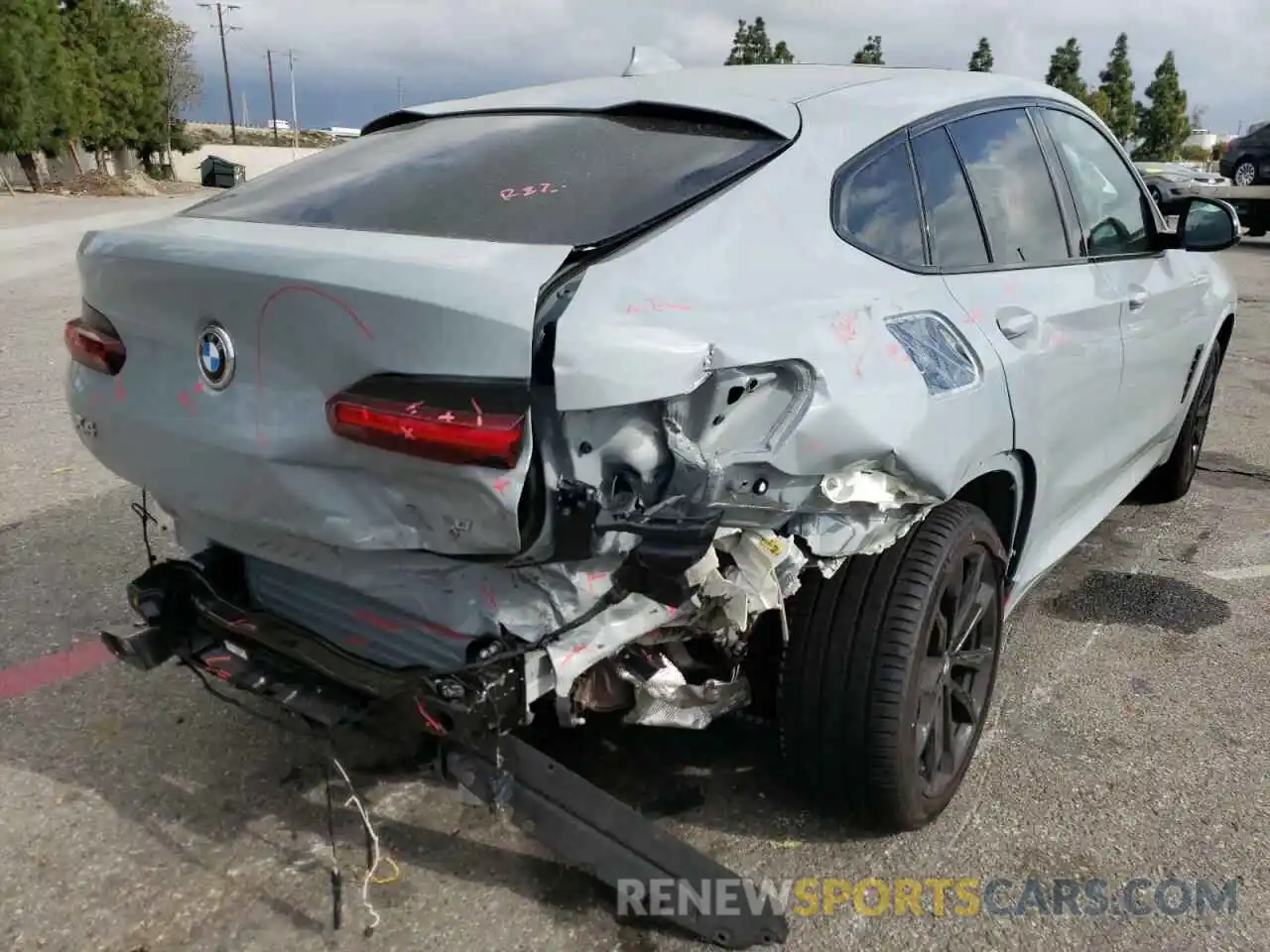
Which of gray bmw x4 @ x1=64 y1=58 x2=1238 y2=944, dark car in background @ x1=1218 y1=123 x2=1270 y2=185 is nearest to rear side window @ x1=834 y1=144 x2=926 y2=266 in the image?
gray bmw x4 @ x1=64 y1=58 x2=1238 y2=944

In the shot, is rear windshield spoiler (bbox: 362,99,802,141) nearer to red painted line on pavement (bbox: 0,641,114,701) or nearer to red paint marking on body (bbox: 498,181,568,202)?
red paint marking on body (bbox: 498,181,568,202)

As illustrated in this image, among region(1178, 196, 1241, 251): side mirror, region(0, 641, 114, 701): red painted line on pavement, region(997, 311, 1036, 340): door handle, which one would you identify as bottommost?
region(0, 641, 114, 701): red painted line on pavement

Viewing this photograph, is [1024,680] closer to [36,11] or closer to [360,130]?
[360,130]

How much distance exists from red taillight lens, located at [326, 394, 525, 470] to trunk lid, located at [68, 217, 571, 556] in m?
0.01

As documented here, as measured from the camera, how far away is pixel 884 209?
252 centimetres

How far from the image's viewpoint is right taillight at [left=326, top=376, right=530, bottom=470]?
5.87 feet

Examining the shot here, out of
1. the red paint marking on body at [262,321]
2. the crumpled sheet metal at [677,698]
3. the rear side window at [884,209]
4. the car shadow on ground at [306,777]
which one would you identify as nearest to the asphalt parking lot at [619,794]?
the car shadow on ground at [306,777]

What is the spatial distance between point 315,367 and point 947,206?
1676 mm

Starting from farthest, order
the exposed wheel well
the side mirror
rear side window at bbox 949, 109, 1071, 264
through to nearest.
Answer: the side mirror < rear side window at bbox 949, 109, 1071, 264 < the exposed wheel well

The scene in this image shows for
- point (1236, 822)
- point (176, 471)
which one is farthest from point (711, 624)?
point (1236, 822)

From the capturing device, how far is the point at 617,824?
215 centimetres

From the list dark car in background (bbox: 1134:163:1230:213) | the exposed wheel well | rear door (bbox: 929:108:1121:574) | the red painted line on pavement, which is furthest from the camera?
dark car in background (bbox: 1134:163:1230:213)

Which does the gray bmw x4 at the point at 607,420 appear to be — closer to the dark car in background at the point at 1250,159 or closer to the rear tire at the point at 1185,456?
the rear tire at the point at 1185,456

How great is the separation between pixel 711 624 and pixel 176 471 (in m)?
1.16
